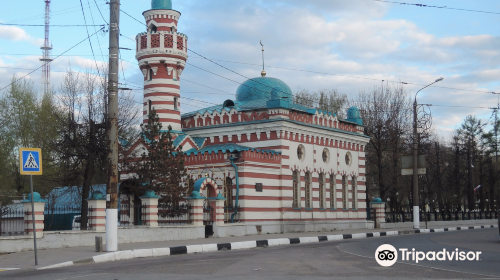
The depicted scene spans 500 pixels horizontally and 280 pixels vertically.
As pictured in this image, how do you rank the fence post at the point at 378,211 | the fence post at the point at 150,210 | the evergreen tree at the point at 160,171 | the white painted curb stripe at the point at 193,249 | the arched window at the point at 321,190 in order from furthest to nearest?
the fence post at the point at 378,211, the arched window at the point at 321,190, the evergreen tree at the point at 160,171, the fence post at the point at 150,210, the white painted curb stripe at the point at 193,249

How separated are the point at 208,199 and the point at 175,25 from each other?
11364 mm

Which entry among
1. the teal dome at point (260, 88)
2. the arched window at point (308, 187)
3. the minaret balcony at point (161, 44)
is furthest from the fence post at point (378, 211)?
the minaret balcony at point (161, 44)

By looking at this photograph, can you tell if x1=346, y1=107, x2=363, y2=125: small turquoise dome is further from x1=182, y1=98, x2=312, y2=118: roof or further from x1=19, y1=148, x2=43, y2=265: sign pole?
x1=19, y1=148, x2=43, y2=265: sign pole

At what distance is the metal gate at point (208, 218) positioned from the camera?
87.0ft

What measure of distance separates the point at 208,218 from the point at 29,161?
13.6 m

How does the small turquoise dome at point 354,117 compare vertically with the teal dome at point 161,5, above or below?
below

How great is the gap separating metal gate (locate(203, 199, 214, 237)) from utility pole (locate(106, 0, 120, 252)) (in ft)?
30.5

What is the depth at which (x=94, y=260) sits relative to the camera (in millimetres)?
15453

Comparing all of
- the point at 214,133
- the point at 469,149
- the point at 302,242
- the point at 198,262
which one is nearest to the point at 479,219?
→ the point at 469,149

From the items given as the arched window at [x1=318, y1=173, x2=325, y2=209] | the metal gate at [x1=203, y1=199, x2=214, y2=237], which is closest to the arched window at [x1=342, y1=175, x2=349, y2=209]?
the arched window at [x1=318, y1=173, x2=325, y2=209]

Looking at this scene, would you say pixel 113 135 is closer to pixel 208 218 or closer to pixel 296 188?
pixel 208 218

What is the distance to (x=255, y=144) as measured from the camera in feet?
108

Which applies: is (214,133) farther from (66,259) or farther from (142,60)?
(66,259)

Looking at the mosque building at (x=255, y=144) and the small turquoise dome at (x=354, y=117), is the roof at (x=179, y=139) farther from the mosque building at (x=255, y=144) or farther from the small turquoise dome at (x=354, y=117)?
the small turquoise dome at (x=354, y=117)
